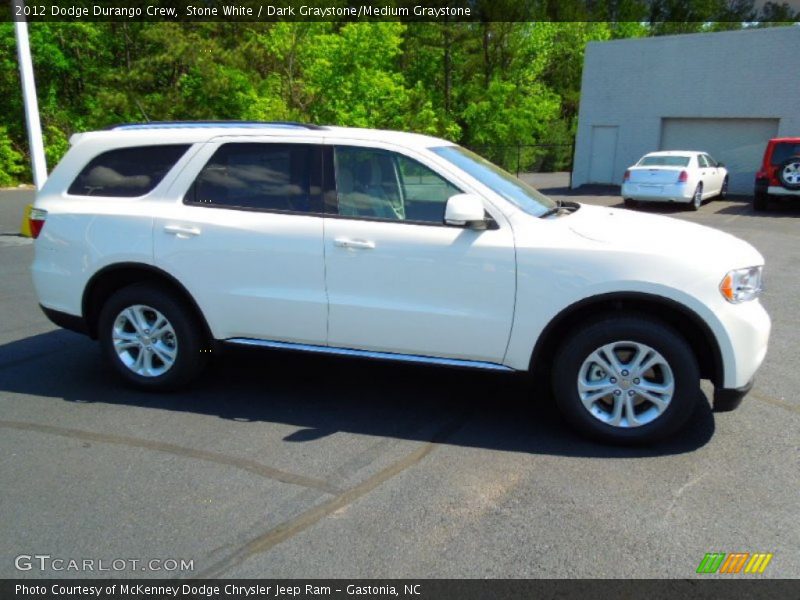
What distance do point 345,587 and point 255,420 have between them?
1.83 meters

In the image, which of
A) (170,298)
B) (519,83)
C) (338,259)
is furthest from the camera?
(519,83)

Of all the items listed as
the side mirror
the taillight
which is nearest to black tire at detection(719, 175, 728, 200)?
the side mirror

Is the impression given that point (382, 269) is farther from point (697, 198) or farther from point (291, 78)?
point (291, 78)

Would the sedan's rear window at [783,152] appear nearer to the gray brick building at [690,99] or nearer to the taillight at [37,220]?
the gray brick building at [690,99]

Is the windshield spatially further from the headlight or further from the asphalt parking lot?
the asphalt parking lot

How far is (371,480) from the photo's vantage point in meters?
3.54

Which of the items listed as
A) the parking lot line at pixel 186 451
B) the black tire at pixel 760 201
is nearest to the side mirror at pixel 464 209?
the parking lot line at pixel 186 451

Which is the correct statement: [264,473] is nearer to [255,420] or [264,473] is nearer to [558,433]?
[255,420]

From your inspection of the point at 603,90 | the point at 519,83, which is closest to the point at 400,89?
the point at 603,90

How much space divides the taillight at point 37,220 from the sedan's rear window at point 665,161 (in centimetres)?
1578

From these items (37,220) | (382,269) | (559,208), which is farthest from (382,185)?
(37,220)

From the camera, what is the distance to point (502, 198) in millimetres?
4066

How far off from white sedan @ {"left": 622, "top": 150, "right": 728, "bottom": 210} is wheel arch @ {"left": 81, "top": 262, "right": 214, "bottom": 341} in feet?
47.9

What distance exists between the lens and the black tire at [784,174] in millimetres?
15578
